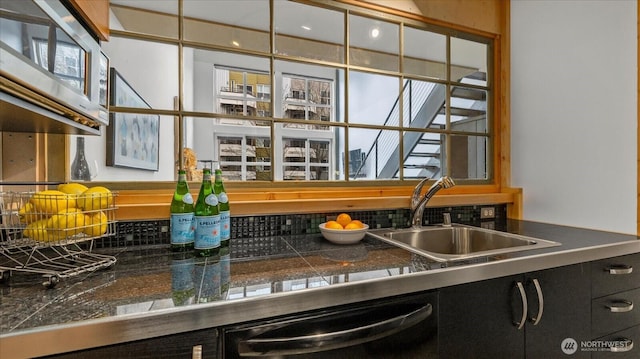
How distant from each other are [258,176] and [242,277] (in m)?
0.75

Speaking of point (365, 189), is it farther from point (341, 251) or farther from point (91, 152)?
point (91, 152)

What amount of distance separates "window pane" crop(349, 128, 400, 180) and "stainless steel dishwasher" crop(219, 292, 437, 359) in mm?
945

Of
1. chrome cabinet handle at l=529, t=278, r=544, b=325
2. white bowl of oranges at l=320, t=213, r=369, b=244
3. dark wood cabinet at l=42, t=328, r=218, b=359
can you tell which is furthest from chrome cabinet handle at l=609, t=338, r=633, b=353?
dark wood cabinet at l=42, t=328, r=218, b=359

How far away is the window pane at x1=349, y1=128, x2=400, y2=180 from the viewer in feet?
5.75

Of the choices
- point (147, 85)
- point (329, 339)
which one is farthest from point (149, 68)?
point (329, 339)

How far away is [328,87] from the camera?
1728 mm

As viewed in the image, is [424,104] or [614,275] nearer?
[614,275]

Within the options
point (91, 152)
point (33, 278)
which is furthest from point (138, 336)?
point (91, 152)

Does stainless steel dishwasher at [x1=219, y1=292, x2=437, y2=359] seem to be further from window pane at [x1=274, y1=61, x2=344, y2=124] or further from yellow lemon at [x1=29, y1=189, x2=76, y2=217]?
window pane at [x1=274, y1=61, x2=344, y2=124]

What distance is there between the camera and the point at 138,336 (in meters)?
0.62

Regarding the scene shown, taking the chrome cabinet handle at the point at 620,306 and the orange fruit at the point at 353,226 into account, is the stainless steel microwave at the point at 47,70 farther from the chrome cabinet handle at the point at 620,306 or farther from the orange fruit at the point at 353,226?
the chrome cabinet handle at the point at 620,306

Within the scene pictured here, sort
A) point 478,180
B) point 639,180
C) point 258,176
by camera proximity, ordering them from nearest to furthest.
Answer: point 639,180
point 258,176
point 478,180

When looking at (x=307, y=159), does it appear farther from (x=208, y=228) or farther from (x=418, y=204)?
(x=208, y=228)

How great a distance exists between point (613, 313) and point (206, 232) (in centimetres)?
148
